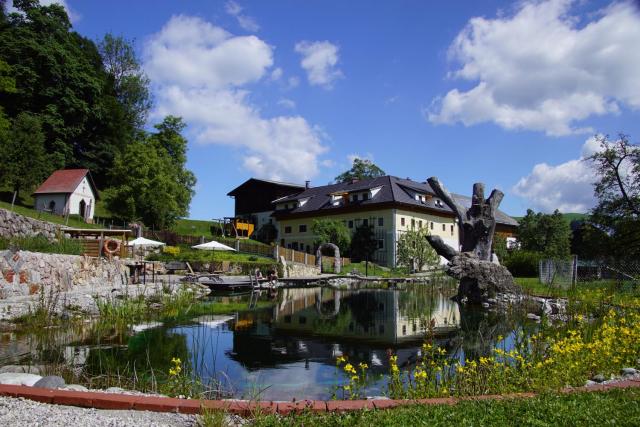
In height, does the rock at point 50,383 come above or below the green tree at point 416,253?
below

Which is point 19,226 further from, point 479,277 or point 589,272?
point 589,272

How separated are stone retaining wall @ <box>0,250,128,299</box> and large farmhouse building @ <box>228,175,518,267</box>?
28947mm

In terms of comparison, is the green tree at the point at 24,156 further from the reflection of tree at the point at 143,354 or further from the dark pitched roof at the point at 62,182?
the reflection of tree at the point at 143,354

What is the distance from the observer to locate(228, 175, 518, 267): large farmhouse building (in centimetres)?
4428

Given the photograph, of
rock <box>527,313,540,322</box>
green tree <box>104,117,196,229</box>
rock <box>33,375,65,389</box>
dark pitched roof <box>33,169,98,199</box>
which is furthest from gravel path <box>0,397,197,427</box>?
dark pitched roof <box>33,169,98,199</box>

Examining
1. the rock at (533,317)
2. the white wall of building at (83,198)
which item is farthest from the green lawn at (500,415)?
the white wall of building at (83,198)

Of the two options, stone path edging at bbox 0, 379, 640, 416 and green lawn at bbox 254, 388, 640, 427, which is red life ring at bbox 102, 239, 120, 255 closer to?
stone path edging at bbox 0, 379, 640, 416

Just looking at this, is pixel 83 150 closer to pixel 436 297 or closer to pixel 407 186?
pixel 407 186

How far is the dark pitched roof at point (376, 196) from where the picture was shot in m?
45.4

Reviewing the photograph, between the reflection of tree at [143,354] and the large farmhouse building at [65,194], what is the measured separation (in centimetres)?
3560

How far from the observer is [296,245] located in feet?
171

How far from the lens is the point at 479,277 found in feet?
58.0

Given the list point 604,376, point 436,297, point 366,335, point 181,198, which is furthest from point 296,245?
point 604,376

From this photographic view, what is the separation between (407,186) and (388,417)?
149 feet
